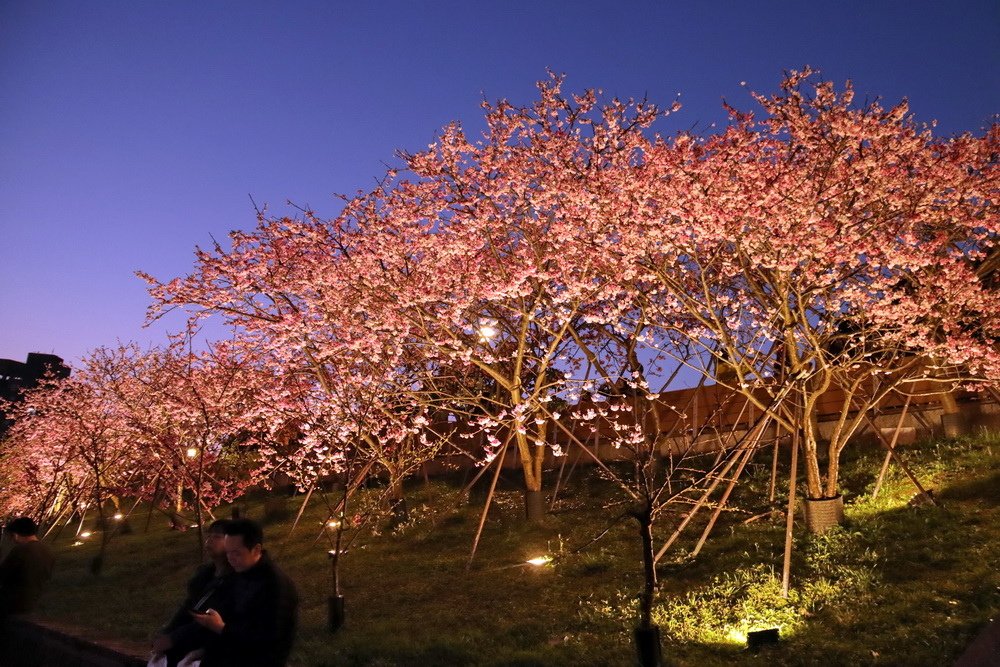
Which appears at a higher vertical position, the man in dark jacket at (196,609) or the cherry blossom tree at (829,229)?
the cherry blossom tree at (829,229)

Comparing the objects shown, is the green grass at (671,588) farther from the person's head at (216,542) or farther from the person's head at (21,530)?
the person's head at (216,542)

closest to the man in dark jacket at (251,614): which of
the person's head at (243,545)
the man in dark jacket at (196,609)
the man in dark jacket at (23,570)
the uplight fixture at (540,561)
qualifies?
the person's head at (243,545)

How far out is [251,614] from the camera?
474 centimetres

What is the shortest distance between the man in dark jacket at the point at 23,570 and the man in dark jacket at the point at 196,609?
13.3 ft

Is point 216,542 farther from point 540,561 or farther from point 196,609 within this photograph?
point 540,561

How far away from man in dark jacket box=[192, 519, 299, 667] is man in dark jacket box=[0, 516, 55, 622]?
500 cm

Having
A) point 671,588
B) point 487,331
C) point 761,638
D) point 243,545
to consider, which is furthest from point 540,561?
point 243,545

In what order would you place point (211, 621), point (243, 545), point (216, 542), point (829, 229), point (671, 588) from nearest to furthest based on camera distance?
point (211, 621) < point (243, 545) < point (216, 542) < point (671, 588) < point (829, 229)

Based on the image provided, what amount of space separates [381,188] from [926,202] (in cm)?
1055

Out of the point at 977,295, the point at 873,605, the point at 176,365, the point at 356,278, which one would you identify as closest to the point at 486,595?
the point at 873,605

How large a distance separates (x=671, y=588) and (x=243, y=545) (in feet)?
21.5

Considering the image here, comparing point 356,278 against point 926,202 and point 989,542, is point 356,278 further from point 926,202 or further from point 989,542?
point 989,542

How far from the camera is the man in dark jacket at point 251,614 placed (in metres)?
4.65

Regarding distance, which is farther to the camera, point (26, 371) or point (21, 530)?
point (26, 371)
